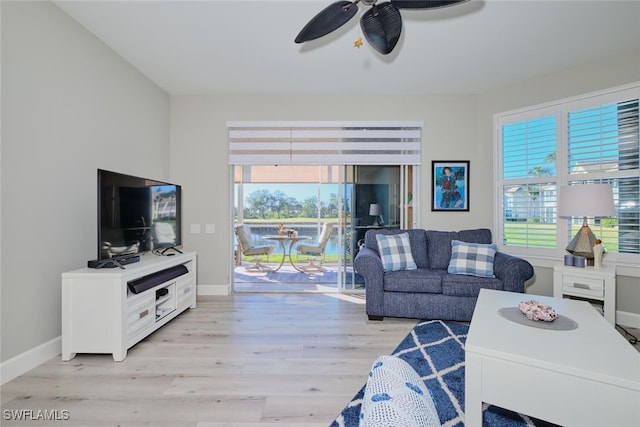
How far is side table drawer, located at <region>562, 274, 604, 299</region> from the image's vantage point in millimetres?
2523

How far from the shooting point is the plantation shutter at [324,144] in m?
4.02

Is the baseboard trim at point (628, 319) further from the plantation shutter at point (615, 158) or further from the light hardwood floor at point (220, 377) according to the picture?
the light hardwood floor at point (220, 377)

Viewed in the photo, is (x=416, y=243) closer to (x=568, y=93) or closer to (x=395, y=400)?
(x=568, y=93)

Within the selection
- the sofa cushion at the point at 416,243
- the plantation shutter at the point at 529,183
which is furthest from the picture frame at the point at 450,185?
the sofa cushion at the point at 416,243

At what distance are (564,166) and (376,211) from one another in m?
2.27

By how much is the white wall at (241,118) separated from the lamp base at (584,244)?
1238 mm

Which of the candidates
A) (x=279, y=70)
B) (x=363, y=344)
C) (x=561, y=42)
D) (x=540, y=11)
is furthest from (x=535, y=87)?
(x=363, y=344)

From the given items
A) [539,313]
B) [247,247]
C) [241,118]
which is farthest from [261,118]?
[539,313]

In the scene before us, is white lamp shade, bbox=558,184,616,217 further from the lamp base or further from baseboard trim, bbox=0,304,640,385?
baseboard trim, bbox=0,304,640,385

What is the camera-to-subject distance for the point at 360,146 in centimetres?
402

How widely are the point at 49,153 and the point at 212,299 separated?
7.71 feet

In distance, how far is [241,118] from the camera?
4055 millimetres

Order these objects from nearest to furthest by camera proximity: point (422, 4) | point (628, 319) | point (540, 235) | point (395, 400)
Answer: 1. point (395, 400)
2. point (422, 4)
3. point (628, 319)
4. point (540, 235)

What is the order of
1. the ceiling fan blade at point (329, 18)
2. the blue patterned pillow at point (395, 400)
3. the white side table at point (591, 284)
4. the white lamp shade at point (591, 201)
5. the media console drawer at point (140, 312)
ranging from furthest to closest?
the white lamp shade at point (591, 201)
the white side table at point (591, 284)
the media console drawer at point (140, 312)
the ceiling fan blade at point (329, 18)
the blue patterned pillow at point (395, 400)
